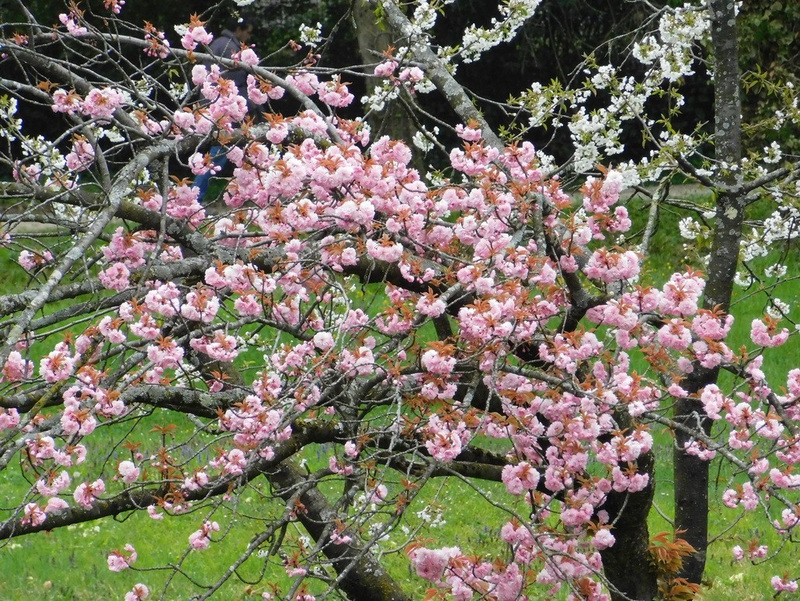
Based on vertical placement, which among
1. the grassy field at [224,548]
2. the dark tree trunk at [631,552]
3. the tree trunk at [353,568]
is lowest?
the grassy field at [224,548]

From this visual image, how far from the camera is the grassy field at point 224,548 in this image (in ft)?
19.9

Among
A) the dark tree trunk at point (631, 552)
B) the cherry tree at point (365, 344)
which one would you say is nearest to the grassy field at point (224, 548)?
the dark tree trunk at point (631, 552)

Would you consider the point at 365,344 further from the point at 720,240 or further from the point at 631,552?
the point at 720,240

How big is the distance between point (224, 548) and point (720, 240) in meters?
3.59

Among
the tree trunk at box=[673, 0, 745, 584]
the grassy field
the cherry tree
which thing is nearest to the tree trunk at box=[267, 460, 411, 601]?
the cherry tree

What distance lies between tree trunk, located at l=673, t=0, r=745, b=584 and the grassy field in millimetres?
712

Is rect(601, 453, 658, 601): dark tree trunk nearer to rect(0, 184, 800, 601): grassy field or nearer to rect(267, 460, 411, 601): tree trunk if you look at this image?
rect(267, 460, 411, 601): tree trunk

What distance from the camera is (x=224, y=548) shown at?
6625 millimetres

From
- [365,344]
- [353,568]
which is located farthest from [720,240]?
[353,568]

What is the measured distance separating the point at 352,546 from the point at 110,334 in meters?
1.60

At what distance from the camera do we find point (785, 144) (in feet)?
40.0

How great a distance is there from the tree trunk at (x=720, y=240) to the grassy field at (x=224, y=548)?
28.0 inches

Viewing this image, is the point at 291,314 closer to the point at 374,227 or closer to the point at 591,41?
the point at 374,227

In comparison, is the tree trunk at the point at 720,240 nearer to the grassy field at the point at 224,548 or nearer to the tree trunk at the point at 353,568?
the grassy field at the point at 224,548
